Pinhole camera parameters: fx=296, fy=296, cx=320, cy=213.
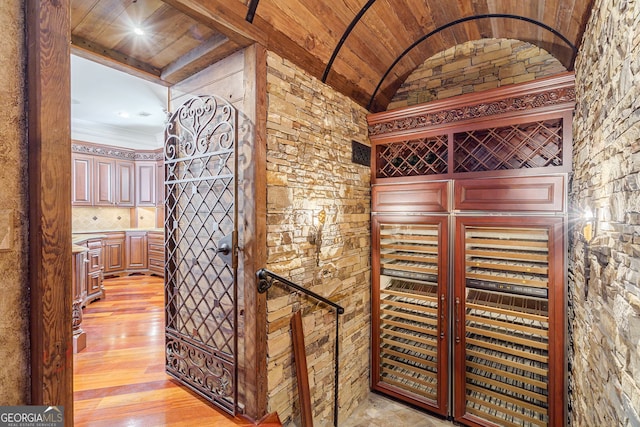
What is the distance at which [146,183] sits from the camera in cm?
630

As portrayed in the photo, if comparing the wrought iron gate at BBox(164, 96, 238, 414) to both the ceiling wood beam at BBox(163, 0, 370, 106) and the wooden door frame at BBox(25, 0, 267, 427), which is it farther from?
the wooden door frame at BBox(25, 0, 267, 427)

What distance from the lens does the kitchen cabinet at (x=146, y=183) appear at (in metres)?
6.27

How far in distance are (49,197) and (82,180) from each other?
576 centimetres

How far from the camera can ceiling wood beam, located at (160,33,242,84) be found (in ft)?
6.12

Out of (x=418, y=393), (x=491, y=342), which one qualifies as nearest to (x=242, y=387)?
(x=418, y=393)

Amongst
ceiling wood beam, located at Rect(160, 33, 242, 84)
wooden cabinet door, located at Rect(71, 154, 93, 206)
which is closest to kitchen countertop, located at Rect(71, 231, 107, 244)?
wooden cabinet door, located at Rect(71, 154, 93, 206)

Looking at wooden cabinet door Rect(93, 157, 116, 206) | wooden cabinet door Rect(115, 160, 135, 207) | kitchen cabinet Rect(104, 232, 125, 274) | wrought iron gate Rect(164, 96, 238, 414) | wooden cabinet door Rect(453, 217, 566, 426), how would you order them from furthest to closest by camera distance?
wooden cabinet door Rect(115, 160, 135, 207) → wooden cabinet door Rect(93, 157, 116, 206) → kitchen cabinet Rect(104, 232, 125, 274) → wooden cabinet door Rect(453, 217, 566, 426) → wrought iron gate Rect(164, 96, 238, 414)

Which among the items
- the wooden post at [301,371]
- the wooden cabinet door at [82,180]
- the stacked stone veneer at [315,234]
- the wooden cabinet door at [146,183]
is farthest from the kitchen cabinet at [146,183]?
the wooden post at [301,371]

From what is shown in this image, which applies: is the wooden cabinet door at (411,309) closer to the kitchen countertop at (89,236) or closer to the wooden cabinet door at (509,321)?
the wooden cabinet door at (509,321)

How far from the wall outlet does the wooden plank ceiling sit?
1.17m

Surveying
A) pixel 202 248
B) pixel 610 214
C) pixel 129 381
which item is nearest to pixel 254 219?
pixel 202 248

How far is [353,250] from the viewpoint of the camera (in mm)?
2830

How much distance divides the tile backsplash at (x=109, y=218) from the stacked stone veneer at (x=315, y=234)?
5.52m

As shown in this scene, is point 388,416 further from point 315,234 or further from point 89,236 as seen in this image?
point 89,236
